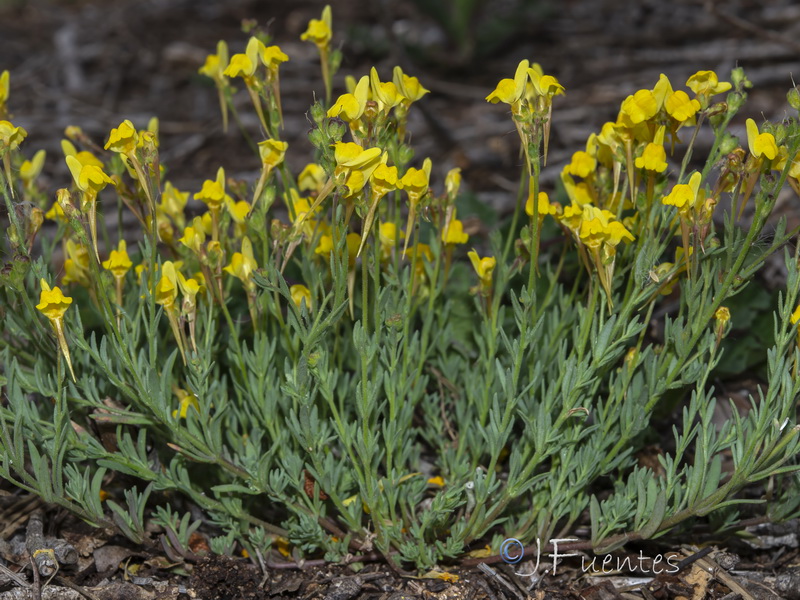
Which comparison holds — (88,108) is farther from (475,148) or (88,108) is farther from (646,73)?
(646,73)

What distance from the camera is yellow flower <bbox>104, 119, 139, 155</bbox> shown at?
6.55 feet

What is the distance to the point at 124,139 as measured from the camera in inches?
80.4

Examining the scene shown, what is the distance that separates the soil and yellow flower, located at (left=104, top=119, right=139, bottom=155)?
6.74 ft

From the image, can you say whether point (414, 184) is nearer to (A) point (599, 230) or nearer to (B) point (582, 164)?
(A) point (599, 230)

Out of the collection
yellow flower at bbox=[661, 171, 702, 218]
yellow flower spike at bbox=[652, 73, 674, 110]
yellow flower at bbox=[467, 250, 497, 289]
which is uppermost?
yellow flower spike at bbox=[652, 73, 674, 110]

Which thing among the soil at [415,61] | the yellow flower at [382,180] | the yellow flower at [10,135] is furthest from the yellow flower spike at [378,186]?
the soil at [415,61]

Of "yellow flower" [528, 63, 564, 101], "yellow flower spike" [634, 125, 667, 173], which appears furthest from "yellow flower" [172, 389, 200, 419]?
"yellow flower spike" [634, 125, 667, 173]

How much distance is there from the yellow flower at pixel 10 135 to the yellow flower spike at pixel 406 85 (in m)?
0.91

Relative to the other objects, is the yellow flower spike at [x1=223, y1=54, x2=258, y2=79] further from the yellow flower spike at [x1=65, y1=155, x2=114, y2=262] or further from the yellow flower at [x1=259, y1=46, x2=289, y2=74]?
the yellow flower spike at [x1=65, y1=155, x2=114, y2=262]

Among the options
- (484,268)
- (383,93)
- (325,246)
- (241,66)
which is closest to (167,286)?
(325,246)

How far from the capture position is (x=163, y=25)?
653cm

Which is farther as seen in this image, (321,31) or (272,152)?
(321,31)

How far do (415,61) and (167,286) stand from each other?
391 centimetres

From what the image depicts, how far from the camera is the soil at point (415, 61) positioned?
16.0ft
